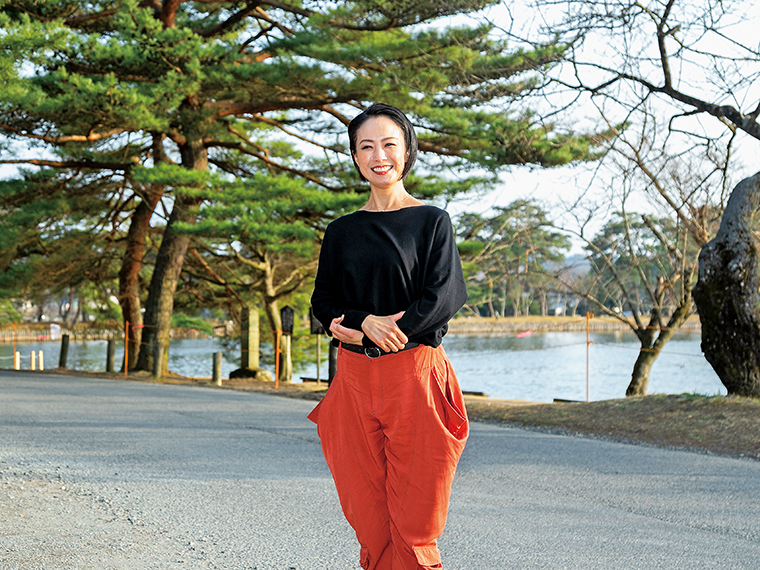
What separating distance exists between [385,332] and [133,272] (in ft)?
53.0

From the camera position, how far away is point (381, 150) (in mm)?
1982

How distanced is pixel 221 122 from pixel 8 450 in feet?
32.6

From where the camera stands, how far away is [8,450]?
4965 millimetres

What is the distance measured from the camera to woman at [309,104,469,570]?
186 cm

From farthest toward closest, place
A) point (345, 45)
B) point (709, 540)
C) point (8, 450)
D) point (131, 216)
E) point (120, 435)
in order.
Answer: point (131, 216) < point (345, 45) < point (120, 435) < point (8, 450) < point (709, 540)

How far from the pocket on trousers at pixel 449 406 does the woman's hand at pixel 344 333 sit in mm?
230

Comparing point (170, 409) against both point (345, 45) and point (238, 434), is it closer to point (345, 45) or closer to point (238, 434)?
point (238, 434)

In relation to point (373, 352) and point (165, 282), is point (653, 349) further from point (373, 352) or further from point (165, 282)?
point (373, 352)

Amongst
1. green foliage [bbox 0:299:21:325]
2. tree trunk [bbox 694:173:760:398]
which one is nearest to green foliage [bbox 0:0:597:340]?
tree trunk [bbox 694:173:760:398]

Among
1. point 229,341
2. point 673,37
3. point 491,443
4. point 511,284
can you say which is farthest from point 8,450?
point 511,284

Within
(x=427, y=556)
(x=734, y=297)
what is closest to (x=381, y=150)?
(x=427, y=556)

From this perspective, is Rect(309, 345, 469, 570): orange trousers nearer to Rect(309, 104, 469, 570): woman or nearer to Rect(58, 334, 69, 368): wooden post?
Rect(309, 104, 469, 570): woman

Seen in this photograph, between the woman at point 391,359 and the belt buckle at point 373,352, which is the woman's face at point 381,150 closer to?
the woman at point 391,359

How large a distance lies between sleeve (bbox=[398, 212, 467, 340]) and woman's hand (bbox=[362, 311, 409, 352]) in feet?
0.07
